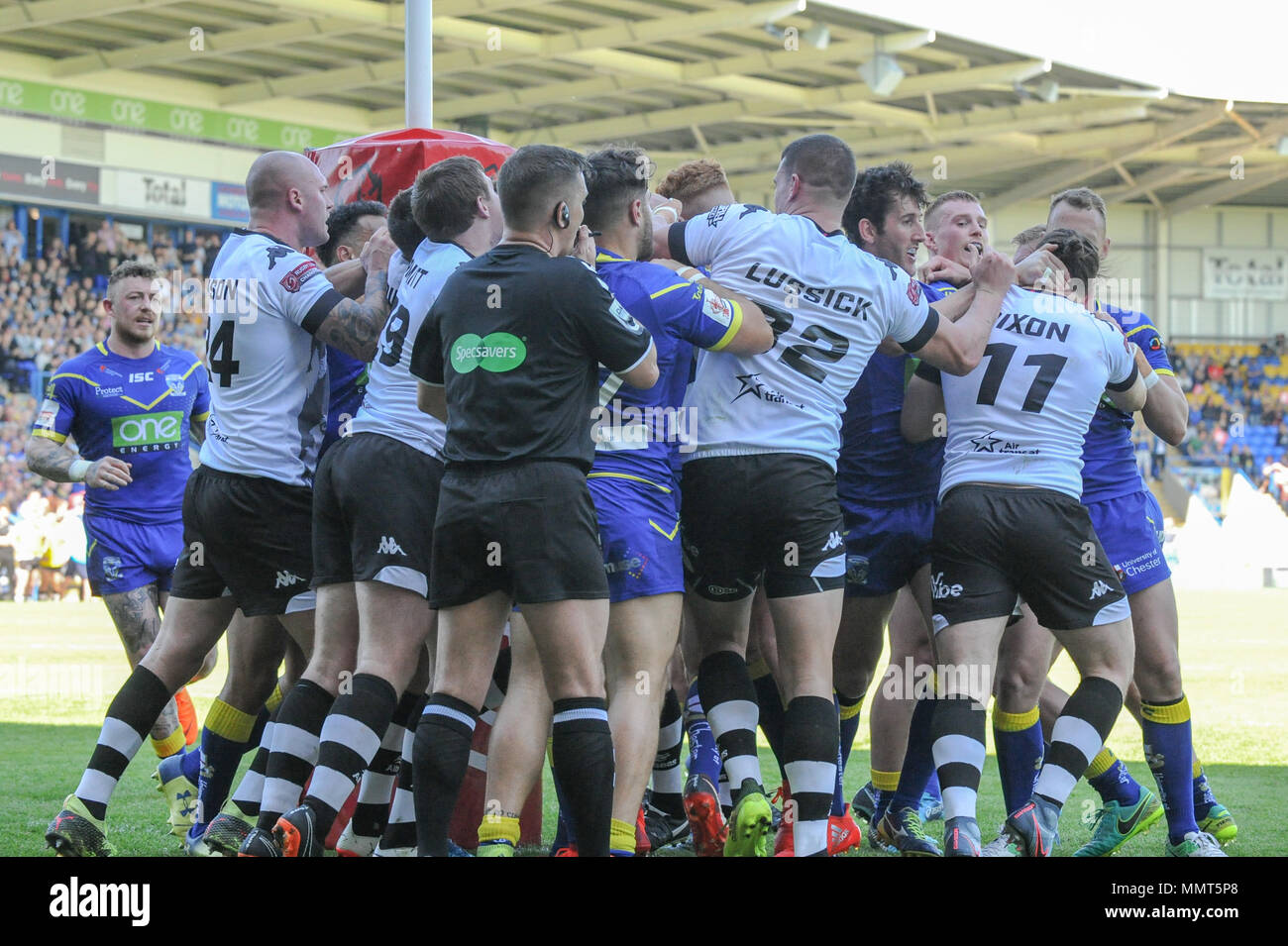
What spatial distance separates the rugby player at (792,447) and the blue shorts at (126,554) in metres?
2.97

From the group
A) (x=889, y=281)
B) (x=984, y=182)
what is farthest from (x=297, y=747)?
(x=984, y=182)

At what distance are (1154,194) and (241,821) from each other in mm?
36954

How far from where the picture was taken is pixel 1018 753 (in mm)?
5281

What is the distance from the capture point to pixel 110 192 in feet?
88.3

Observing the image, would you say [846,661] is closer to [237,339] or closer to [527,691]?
[527,691]

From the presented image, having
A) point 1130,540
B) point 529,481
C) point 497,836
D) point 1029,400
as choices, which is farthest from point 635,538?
point 1130,540

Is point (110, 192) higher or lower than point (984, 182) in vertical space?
lower

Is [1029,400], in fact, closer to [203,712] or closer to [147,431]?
[147,431]

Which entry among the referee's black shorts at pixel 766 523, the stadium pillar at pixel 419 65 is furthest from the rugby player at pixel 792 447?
the stadium pillar at pixel 419 65

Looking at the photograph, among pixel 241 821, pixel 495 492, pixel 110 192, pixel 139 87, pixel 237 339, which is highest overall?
pixel 139 87

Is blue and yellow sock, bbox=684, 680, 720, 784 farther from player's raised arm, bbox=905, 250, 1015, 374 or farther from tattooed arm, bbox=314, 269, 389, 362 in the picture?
tattooed arm, bbox=314, 269, 389, 362

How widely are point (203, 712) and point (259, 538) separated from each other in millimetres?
5356

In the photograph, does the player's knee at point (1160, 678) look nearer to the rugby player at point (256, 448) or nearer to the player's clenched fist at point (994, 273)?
the player's clenched fist at point (994, 273)
